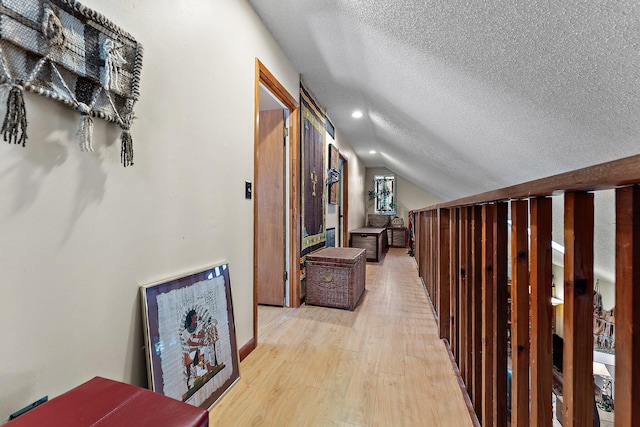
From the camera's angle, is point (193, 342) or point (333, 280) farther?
point (333, 280)

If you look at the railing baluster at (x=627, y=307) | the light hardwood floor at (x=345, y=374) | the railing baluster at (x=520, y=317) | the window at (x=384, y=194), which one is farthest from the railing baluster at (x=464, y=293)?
the window at (x=384, y=194)

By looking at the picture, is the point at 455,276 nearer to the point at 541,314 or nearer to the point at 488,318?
the point at 488,318

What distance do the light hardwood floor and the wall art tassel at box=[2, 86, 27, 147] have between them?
127cm

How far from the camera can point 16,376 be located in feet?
2.25

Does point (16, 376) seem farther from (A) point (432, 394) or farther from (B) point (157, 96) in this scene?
(A) point (432, 394)

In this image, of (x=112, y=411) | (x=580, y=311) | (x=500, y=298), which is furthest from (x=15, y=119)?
(x=500, y=298)

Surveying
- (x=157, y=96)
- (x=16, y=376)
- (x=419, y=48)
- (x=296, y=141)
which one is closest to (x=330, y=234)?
(x=296, y=141)

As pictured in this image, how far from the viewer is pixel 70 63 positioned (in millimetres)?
A: 773

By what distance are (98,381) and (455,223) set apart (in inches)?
68.7

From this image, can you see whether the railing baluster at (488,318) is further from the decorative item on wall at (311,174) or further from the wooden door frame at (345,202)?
the wooden door frame at (345,202)

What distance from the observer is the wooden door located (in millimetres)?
2637

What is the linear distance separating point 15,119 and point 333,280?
2320mm

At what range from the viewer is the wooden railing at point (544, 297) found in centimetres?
41

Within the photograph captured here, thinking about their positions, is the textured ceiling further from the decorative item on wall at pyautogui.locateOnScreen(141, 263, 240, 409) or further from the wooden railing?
the decorative item on wall at pyautogui.locateOnScreen(141, 263, 240, 409)
